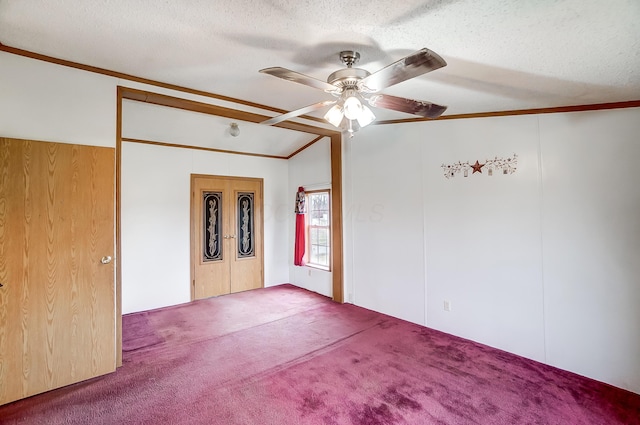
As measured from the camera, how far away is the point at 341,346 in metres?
3.07

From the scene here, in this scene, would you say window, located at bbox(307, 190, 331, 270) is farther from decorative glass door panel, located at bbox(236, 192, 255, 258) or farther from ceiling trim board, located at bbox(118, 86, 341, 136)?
ceiling trim board, located at bbox(118, 86, 341, 136)

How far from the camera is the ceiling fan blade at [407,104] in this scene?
6.81ft

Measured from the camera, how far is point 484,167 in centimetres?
308

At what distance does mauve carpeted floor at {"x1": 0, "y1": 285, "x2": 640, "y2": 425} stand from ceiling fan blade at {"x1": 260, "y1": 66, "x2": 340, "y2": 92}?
2270mm

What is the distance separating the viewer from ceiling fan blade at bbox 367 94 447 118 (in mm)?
2074

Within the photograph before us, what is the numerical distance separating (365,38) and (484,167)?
200 centimetres

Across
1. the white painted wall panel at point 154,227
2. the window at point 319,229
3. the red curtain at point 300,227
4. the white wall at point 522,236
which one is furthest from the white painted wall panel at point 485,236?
the white painted wall panel at point 154,227

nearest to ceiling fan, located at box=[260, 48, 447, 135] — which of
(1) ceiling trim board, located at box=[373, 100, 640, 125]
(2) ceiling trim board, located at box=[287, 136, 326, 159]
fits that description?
(1) ceiling trim board, located at box=[373, 100, 640, 125]

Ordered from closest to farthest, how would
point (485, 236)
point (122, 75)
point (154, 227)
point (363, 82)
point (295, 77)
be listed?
point (295, 77) → point (363, 82) → point (122, 75) → point (485, 236) → point (154, 227)

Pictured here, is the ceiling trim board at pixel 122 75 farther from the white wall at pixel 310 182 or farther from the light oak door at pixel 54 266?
the white wall at pixel 310 182

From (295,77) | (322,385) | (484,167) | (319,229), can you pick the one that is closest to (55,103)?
(295,77)

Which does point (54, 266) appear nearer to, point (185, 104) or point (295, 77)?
point (185, 104)

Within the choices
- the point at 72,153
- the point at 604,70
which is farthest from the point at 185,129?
the point at 604,70

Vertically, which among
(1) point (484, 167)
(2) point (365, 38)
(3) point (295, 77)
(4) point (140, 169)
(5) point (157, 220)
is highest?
(2) point (365, 38)
